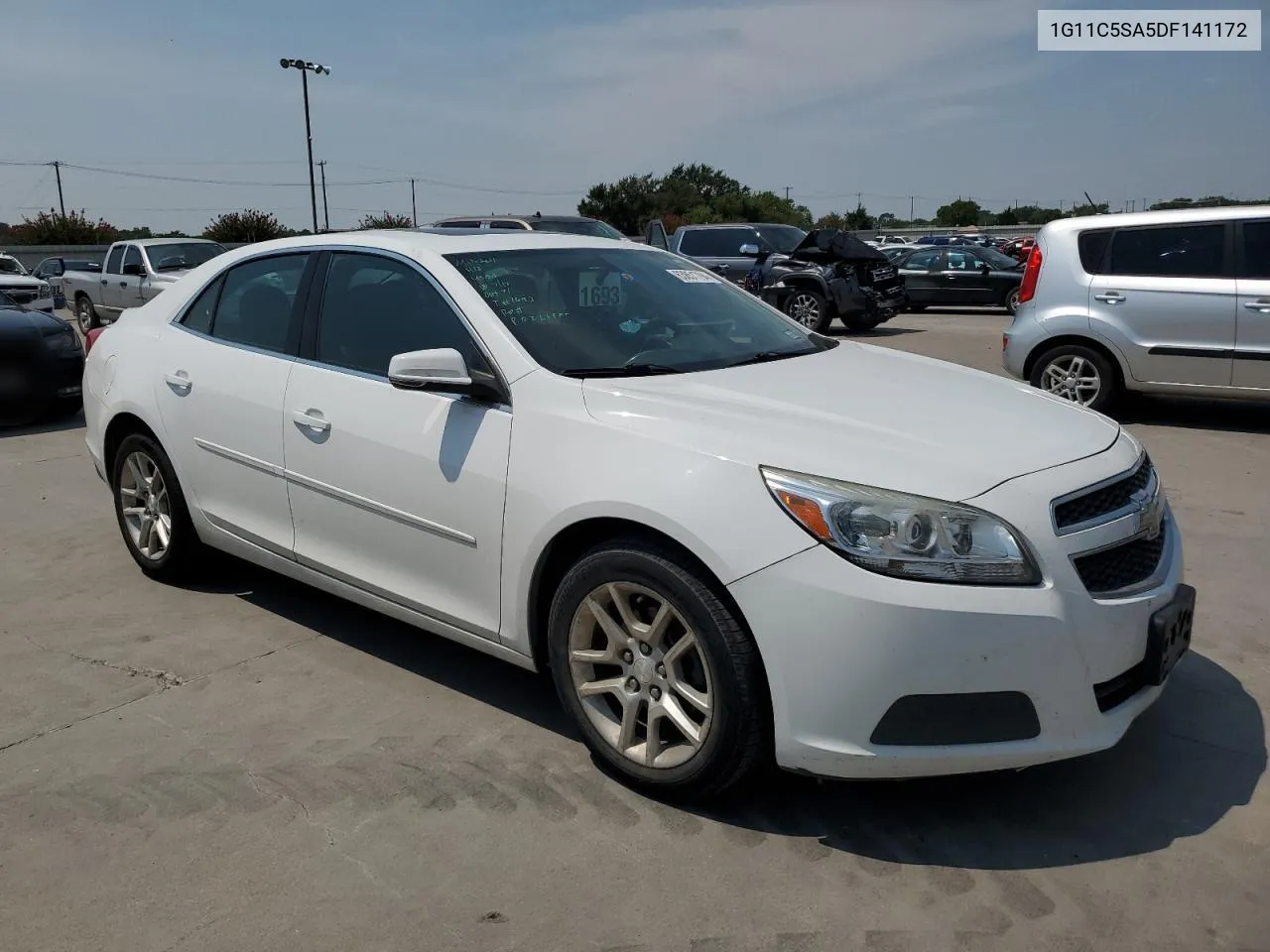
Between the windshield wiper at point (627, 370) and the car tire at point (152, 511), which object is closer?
the windshield wiper at point (627, 370)

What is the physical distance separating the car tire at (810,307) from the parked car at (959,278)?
5.09 meters

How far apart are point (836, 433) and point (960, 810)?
111 centimetres

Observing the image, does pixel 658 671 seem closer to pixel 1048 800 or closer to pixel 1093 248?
pixel 1048 800

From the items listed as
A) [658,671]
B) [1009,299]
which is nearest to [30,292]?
[1009,299]

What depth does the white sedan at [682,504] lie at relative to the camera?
2693 millimetres

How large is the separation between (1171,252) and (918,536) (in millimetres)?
6832

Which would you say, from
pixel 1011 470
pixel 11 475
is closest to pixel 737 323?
pixel 1011 470

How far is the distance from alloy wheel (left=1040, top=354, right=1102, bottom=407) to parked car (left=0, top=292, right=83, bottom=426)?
26.9 feet

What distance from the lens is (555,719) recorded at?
367 cm

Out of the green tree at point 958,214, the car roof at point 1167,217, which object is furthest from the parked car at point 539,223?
the green tree at point 958,214

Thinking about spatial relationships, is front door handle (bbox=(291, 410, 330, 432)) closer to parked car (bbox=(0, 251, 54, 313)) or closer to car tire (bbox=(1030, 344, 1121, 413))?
car tire (bbox=(1030, 344, 1121, 413))

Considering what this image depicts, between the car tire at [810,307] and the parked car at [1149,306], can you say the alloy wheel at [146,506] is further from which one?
the car tire at [810,307]

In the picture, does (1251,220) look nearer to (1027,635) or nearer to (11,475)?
(1027,635)

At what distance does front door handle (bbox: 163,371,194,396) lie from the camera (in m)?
4.54
